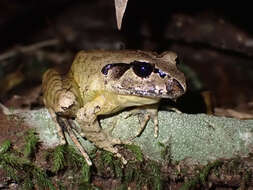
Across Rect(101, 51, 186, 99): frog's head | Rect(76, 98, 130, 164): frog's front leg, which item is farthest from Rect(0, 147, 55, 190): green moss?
Rect(101, 51, 186, 99): frog's head

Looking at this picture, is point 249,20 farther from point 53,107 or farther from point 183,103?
point 53,107

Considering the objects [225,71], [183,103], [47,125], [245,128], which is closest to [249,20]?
[225,71]

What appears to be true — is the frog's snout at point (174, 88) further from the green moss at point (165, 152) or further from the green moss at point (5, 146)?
the green moss at point (5, 146)

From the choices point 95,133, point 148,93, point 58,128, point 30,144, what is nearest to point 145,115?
point 148,93

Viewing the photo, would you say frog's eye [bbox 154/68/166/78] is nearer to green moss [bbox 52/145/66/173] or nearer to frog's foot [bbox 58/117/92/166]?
frog's foot [bbox 58/117/92/166]

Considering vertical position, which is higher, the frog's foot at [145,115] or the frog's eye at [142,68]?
the frog's eye at [142,68]

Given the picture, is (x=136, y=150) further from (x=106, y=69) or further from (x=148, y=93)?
(x=106, y=69)

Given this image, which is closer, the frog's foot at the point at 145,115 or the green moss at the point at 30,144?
the green moss at the point at 30,144

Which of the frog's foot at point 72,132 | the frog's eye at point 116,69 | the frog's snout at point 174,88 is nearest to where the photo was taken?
the frog's snout at point 174,88

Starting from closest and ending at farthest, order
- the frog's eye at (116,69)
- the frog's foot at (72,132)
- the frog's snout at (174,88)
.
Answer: the frog's snout at (174,88), the frog's foot at (72,132), the frog's eye at (116,69)

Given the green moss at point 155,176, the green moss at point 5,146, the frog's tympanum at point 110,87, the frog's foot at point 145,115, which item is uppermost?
the frog's tympanum at point 110,87

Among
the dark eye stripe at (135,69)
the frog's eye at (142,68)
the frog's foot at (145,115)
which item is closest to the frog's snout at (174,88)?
the dark eye stripe at (135,69)
